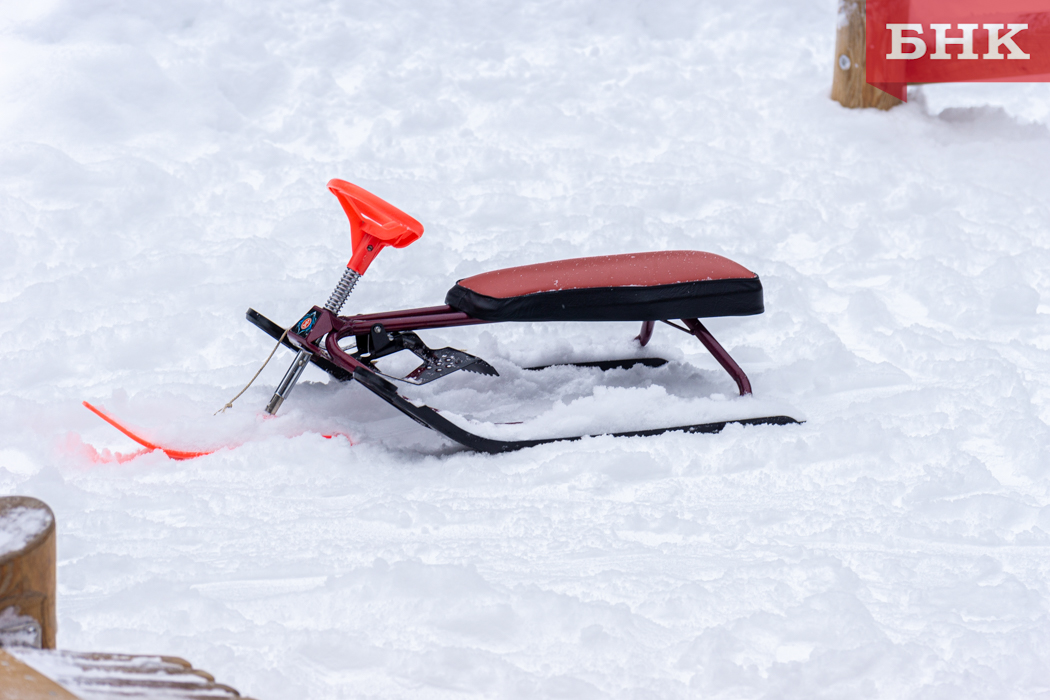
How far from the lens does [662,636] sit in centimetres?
187

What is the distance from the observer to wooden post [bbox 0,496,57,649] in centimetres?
112

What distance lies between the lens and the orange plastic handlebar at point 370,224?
9.12 feet

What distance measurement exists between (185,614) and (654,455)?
133 centimetres

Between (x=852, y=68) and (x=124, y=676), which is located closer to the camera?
(x=124, y=676)

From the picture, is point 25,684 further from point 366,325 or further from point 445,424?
point 366,325

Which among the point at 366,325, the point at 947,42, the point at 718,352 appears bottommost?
the point at 718,352

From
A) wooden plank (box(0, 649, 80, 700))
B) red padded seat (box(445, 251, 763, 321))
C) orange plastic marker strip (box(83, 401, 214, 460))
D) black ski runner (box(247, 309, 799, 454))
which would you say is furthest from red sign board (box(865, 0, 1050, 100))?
wooden plank (box(0, 649, 80, 700))

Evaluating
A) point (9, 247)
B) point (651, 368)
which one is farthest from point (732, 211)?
point (9, 247)

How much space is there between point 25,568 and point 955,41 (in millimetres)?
5404

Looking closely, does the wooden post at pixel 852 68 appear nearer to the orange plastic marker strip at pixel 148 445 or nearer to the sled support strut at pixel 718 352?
the sled support strut at pixel 718 352

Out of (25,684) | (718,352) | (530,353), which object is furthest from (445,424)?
(25,684)

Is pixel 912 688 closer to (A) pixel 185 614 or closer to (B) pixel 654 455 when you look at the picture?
(B) pixel 654 455

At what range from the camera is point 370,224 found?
2.79 meters

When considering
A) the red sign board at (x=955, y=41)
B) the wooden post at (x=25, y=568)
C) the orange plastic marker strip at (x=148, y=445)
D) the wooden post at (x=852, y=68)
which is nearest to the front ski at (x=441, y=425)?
the orange plastic marker strip at (x=148, y=445)
